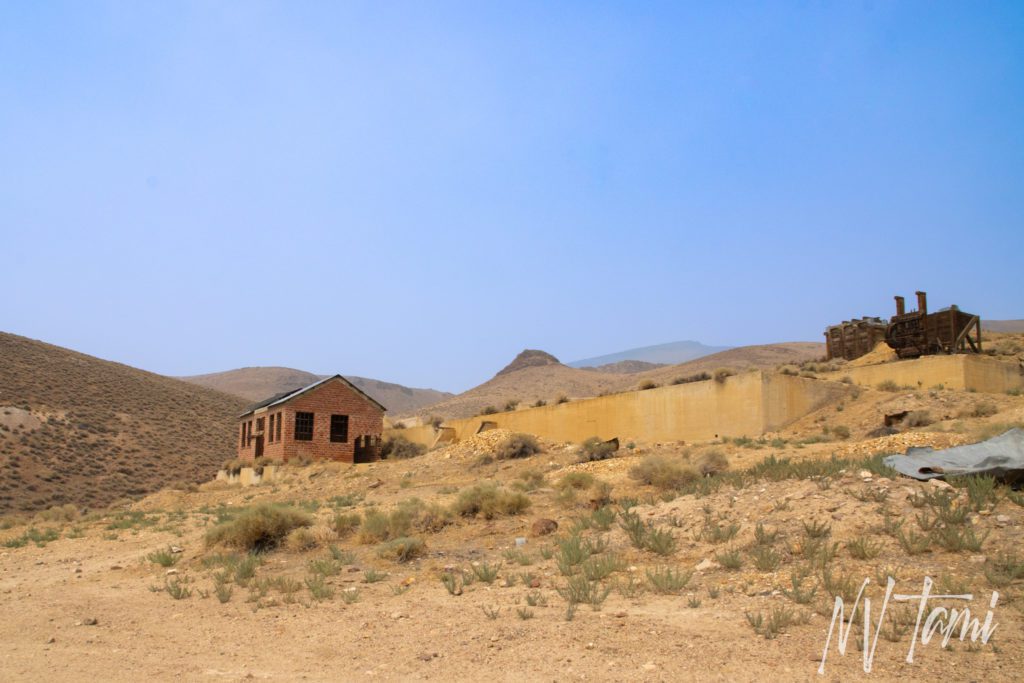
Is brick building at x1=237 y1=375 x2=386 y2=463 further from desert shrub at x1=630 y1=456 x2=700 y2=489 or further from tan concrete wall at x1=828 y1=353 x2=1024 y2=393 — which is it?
tan concrete wall at x1=828 y1=353 x2=1024 y2=393

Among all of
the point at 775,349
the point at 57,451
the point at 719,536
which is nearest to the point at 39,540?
the point at 719,536

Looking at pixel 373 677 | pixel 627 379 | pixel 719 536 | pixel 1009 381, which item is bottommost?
pixel 373 677

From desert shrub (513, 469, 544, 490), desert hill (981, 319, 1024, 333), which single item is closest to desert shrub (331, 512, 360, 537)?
desert shrub (513, 469, 544, 490)

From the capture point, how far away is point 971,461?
1185 centimetres

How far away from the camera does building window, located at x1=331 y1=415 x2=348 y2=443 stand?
39.4 metres

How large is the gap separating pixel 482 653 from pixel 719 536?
4497 mm

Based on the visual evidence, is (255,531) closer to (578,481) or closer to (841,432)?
(578,481)

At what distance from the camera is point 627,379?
101812mm

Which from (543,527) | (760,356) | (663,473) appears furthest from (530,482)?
(760,356)

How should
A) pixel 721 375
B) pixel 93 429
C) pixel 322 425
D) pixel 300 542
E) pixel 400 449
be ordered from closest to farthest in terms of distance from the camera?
pixel 300 542, pixel 721 375, pixel 322 425, pixel 400 449, pixel 93 429

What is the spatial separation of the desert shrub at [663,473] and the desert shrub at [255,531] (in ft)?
24.5

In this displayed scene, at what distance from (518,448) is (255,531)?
47.9 ft

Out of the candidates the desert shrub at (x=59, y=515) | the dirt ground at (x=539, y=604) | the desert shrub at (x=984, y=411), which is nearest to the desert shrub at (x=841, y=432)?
the desert shrub at (x=984, y=411)

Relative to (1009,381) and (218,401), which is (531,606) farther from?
(218,401)
